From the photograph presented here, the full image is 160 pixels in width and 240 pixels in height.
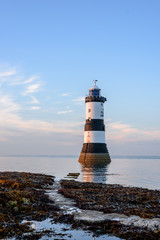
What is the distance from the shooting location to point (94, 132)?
63531mm

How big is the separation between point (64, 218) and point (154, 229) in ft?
13.3

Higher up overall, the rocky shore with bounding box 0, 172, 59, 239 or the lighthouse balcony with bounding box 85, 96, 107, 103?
the lighthouse balcony with bounding box 85, 96, 107, 103

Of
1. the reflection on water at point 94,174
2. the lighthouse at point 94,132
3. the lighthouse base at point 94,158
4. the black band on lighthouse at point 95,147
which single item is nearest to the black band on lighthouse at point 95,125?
the lighthouse at point 94,132

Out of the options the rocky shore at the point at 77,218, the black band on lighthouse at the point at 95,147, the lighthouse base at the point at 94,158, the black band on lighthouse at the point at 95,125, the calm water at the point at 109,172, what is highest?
the black band on lighthouse at the point at 95,125

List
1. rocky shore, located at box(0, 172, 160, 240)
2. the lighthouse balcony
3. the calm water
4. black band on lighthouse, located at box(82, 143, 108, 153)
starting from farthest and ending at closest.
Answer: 1. the lighthouse balcony
2. black band on lighthouse, located at box(82, 143, 108, 153)
3. the calm water
4. rocky shore, located at box(0, 172, 160, 240)

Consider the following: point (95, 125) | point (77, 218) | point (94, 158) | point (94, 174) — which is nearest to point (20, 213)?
point (77, 218)

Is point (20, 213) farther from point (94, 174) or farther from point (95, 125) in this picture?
point (95, 125)

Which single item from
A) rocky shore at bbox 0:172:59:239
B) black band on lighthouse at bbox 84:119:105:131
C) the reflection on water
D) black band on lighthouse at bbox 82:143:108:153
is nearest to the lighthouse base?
black band on lighthouse at bbox 82:143:108:153

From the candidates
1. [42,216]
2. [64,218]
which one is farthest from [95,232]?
[42,216]

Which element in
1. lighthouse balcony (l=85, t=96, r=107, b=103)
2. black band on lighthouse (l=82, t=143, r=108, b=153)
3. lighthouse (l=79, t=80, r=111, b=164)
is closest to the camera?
black band on lighthouse (l=82, t=143, r=108, b=153)

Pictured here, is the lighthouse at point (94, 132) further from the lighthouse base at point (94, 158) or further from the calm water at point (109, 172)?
the calm water at point (109, 172)

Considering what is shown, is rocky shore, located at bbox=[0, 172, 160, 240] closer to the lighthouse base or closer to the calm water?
the calm water

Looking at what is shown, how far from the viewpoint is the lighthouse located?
63.8m

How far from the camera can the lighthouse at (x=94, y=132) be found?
2510 inches
